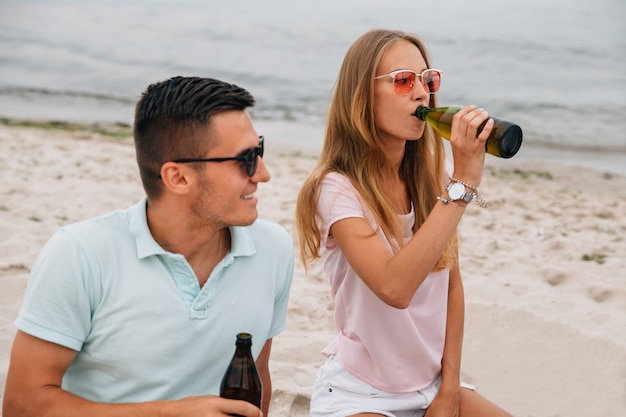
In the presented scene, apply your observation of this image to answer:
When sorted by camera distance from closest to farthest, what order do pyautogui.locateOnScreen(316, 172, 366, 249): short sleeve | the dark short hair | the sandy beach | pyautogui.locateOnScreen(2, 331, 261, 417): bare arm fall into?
pyautogui.locateOnScreen(2, 331, 261, 417): bare arm < the dark short hair < pyautogui.locateOnScreen(316, 172, 366, 249): short sleeve < the sandy beach

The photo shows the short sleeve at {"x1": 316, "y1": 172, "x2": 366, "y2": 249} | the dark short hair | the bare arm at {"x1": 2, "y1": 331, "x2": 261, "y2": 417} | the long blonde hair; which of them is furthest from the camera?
the long blonde hair

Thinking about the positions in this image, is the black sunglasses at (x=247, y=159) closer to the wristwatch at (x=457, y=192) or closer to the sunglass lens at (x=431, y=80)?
the wristwatch at (x=457, y=192)

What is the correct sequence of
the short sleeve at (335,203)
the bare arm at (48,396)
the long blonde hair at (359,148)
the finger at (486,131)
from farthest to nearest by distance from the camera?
the long blonde hair at (359,148) → the short sleeve at (335,203) → the finger at (486,131) → the bare arm at (48,396)

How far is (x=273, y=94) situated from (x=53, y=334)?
13977mm

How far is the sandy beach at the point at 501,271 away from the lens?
4.31 metres

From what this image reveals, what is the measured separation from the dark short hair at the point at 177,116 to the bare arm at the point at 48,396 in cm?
62

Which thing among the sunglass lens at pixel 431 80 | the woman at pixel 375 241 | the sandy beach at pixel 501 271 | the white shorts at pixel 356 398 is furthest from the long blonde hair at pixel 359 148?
the sandy beach at pixel 501 271

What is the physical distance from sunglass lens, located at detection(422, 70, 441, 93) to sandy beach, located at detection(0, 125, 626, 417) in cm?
181

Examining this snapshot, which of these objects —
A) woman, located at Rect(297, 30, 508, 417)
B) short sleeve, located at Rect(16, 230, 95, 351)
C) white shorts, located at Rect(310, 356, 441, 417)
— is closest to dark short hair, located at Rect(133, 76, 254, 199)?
short sleeve, located at Rect(16, 230, 95, 351)

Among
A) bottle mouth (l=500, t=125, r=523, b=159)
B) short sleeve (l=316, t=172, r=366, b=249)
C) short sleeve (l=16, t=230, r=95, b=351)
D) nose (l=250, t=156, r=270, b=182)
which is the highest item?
bottle mouth (l=500, t=125, r=523, b=159)

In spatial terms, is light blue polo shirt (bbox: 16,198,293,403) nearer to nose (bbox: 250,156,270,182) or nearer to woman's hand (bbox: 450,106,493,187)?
nose (bbox: 250,156,270,182)

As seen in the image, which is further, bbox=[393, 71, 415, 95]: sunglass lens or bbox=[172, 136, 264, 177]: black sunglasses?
bbox=[393, 71, 415, 95]: sunglass lens

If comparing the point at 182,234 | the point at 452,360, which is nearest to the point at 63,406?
the point at 182,234

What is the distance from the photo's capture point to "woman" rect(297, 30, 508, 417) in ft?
9.80
